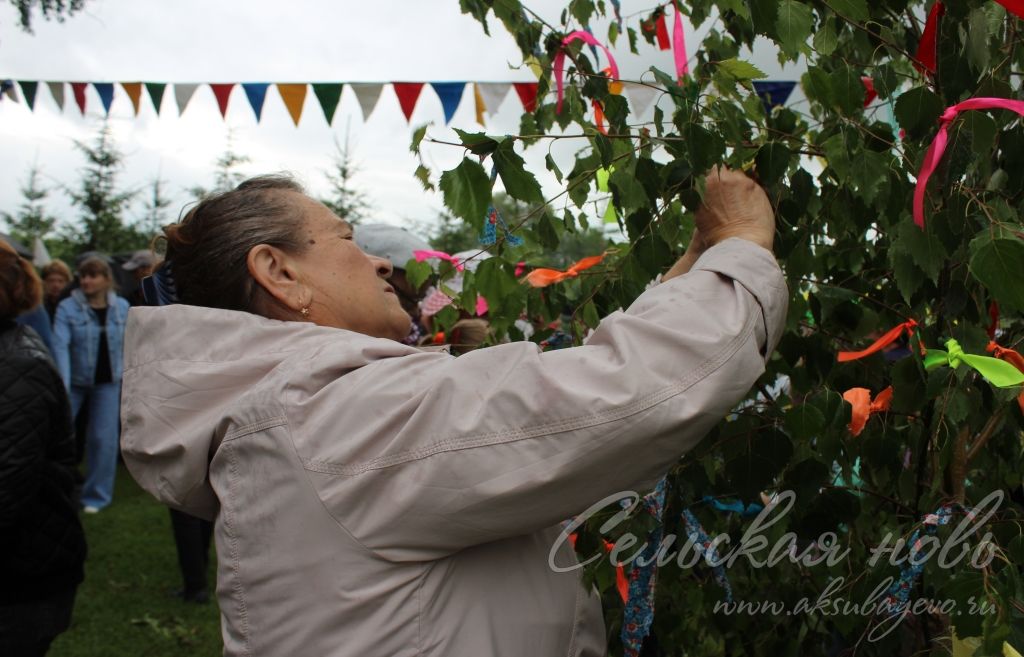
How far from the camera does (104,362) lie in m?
6.39

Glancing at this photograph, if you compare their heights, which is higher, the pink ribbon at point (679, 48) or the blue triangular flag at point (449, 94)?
the pink ribbon at point (679, 48)

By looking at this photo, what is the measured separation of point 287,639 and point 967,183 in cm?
130

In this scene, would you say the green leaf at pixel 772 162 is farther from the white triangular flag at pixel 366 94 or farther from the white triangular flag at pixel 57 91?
the white triangular flag at pixel 57 91

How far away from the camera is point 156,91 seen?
5.46m

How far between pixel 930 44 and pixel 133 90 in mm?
5316

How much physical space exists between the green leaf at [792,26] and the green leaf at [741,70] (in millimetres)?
139

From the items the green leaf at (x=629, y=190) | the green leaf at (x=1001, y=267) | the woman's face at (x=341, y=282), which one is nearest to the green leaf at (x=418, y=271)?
the woman's face at (x=341, y=282)

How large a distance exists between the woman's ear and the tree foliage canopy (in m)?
0.36

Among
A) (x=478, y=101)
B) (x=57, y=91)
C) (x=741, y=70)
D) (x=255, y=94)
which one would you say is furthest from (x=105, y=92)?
(x=741, y=70)

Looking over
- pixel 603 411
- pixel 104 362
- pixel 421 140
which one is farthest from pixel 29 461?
pixel 104 362

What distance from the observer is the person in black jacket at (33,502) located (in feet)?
7.66

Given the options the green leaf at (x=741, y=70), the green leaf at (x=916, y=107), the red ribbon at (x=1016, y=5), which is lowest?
the green leaf at (x=916, y=107)

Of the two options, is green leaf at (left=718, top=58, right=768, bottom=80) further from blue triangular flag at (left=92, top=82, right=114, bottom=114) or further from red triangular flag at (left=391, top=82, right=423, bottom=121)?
blue triangular flag at (left=92, top=82, right=114, bottom=114)

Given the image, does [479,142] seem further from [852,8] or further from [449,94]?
[449,94]
